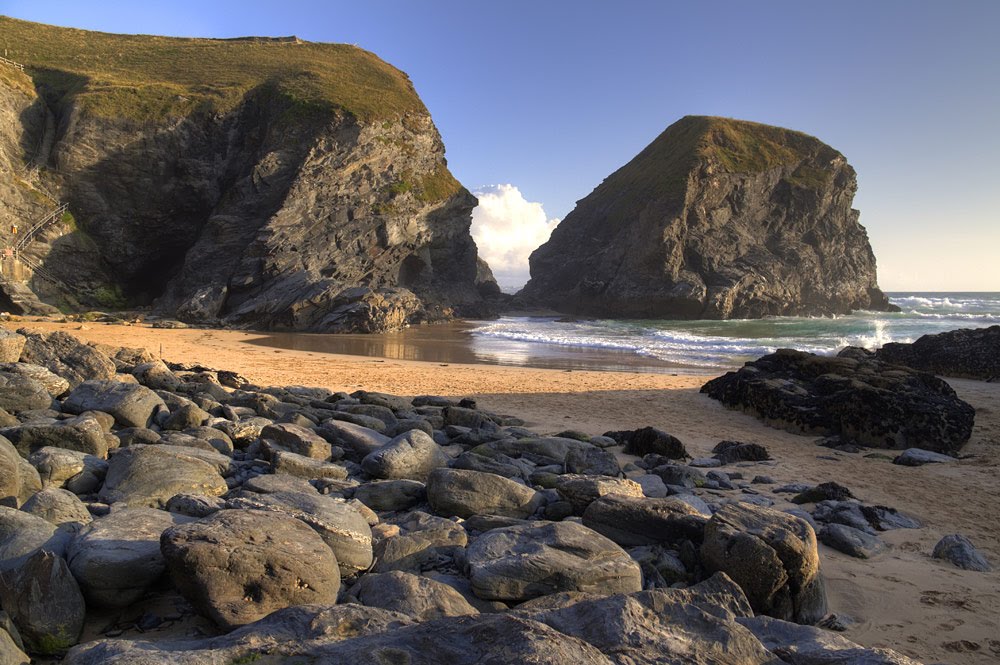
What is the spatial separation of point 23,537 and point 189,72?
179 feet

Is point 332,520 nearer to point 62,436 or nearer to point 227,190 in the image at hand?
point 62,436

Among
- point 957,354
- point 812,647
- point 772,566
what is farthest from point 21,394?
point 957,354

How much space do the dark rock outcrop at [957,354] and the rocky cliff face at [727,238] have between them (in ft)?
125

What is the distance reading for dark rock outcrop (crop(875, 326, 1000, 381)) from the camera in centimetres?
1549

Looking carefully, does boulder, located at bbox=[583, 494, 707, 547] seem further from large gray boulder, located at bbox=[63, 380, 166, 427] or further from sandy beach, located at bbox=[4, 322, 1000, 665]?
large gray boulder, located at bbox=[63, 380, 166, 427]

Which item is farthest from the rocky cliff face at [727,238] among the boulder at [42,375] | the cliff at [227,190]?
the boulder at [42,375]

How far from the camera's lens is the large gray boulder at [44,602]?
2.67 m

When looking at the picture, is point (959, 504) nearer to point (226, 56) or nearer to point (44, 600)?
point (44, 600)

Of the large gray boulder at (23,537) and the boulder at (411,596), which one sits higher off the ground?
the large gray boulder at (23,537)

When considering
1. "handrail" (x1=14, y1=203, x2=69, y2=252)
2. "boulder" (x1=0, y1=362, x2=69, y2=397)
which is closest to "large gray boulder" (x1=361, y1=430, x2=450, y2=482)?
"boulder" (x1=0, y1=362, x2=69, y2=397)

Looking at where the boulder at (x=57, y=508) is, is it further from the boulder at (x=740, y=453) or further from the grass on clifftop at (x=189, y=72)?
the grass on clifftop at (x=189, y=72)

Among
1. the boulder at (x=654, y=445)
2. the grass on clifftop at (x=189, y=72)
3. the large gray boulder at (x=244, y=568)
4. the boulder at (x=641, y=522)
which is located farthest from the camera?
the grass on clifftop at (x=189, y=72)

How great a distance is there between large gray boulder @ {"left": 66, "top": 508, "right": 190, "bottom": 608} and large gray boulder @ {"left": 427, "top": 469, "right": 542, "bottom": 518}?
2031 millimetres

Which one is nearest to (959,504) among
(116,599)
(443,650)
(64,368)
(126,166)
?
(443,650)
